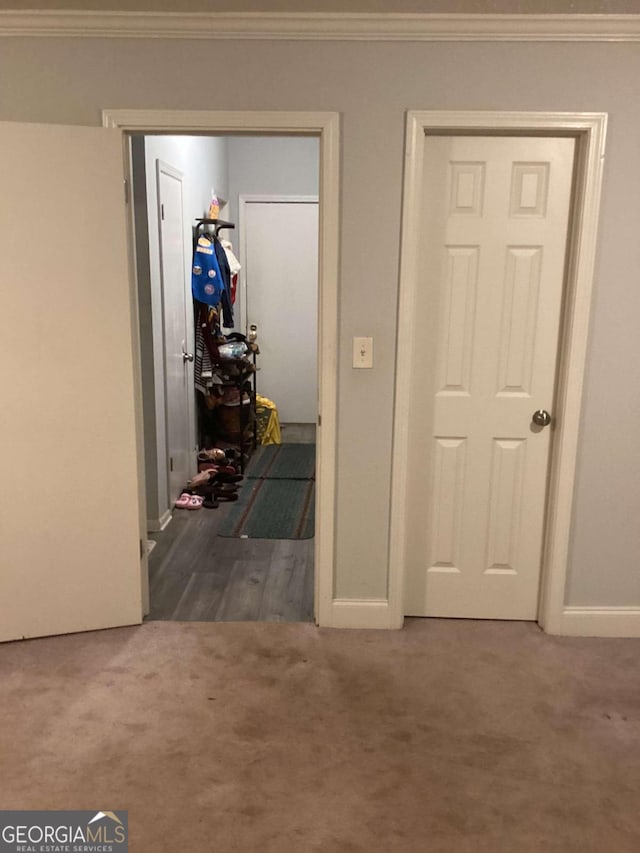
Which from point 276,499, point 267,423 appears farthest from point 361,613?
point 267,423

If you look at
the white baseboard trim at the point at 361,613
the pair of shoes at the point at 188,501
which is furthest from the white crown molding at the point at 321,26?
the pair of shoes at the point at 188,501

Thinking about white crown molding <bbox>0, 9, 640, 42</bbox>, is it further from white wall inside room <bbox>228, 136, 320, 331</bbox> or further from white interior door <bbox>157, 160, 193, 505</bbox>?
white wall inside room <bbox>228, 136, 320, 331</bbox>

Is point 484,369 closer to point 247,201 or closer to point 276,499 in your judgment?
point 276,499

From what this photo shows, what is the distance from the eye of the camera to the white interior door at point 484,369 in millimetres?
2668

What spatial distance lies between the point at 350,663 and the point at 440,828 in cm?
84

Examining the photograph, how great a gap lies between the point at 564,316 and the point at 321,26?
55.5 inches

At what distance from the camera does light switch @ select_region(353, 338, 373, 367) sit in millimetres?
2719

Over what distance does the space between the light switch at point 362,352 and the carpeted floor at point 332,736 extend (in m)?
1.13

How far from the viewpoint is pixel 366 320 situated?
8.89 feet

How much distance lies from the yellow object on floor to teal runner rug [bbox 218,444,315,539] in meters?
0.25

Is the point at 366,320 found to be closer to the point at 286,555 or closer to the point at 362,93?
the point at 362,93

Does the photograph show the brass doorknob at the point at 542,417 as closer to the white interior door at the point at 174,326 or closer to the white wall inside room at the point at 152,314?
the white wall inside room at the point at 152,314

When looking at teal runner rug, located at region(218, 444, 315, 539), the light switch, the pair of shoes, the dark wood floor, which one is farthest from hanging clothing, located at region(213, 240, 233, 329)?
the light switch

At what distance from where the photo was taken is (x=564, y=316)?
2.74m
